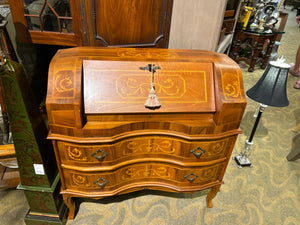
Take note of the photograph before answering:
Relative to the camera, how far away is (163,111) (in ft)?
4.75

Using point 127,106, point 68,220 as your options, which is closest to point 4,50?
point 127,106

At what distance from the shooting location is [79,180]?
1.61m

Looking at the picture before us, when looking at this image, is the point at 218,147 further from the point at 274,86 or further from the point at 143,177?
the point at 274,86

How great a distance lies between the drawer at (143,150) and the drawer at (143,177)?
96 mm

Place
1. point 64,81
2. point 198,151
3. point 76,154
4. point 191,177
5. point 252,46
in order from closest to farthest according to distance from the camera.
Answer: point 64,81 < point 76,154 < point 198,151 < point 191,177 < point 252,46

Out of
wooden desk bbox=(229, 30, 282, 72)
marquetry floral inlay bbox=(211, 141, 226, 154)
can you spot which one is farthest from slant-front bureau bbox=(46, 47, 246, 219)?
wooden desk bbox=(229, 30, 282, 72)

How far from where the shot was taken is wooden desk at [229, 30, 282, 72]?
433 cm

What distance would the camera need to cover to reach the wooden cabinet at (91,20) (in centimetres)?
164

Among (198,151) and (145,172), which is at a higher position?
(198,151)

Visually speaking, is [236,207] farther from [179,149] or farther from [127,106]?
[127,106]

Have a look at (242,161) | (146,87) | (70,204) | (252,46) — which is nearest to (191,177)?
(146,87)

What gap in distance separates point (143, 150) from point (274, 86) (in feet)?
4.52

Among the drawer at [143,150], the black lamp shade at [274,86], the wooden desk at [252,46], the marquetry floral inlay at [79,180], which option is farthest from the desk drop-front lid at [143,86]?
the wooden desk at [252,46]

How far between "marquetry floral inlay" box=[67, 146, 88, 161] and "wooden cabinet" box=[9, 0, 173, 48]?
0.90 meters
